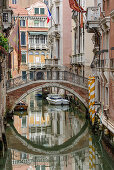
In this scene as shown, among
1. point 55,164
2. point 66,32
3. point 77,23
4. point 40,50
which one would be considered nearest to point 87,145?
point 55,164

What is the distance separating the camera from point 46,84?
2138 centimetres

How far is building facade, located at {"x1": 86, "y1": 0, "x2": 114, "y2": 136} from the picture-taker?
546 inches

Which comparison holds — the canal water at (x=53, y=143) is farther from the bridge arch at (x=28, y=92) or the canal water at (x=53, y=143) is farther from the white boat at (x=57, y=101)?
the white boat at (x=57, y=101)

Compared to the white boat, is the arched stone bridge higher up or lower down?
higher up

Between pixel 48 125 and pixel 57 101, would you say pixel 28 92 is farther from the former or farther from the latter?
pixel 57 101

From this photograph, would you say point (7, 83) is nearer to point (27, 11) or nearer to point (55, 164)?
point (55, 164)

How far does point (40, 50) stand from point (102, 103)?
2662 centimetres

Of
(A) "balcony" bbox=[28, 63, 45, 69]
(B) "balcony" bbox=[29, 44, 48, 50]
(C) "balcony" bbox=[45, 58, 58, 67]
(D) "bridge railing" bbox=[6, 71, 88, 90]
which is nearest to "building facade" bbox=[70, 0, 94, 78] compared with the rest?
(D) "bridge railing" bbox=[6, 71, 88, 90]

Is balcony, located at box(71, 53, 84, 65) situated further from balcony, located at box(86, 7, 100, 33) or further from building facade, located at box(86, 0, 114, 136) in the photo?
balcony, located at box(86, 7, 100, 33)

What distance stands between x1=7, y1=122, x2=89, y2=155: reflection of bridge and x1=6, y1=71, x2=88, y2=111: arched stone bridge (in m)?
3.91

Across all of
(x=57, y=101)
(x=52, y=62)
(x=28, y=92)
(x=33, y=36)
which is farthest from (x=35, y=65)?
(x=28, y=92)

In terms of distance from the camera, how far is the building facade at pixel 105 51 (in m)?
13.9

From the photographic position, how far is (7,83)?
68.7ft

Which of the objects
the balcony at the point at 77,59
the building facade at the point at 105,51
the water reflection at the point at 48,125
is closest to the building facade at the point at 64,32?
the balcony at the point at 77,59
